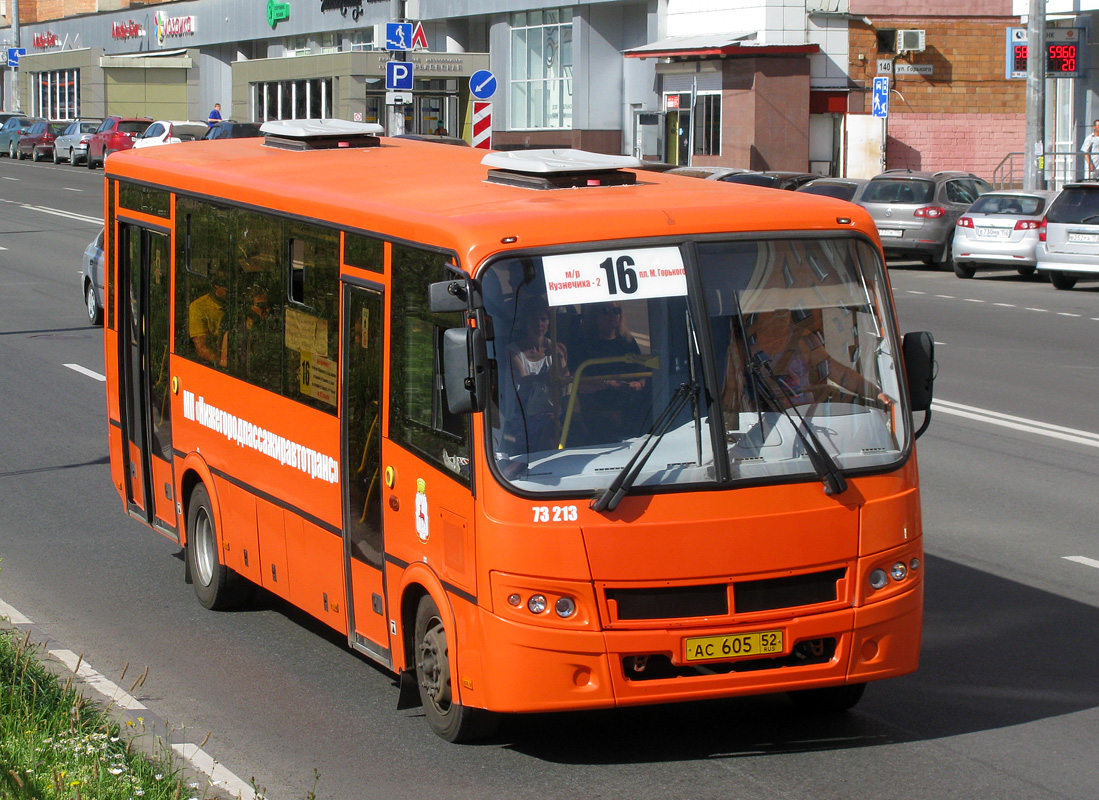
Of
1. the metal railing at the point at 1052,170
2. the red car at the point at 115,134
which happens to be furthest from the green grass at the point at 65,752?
the red car at the point at 115,134

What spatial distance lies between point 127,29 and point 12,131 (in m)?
24.8

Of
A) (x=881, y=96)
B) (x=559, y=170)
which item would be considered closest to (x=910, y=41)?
(x=881, y=96)

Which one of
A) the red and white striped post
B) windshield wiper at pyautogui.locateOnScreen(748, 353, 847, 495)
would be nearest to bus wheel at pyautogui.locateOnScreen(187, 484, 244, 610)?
windshield wiper at pyautogui.locateOnScreen(748, 353, 847, 495)

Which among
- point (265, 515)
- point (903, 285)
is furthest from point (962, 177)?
point (265, 515)

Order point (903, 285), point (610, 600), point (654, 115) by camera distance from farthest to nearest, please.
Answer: point (654, 115) < point (903, 285) < point (610, 600)

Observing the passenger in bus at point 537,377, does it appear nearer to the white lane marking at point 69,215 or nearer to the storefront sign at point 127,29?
the white lane marking at point 69,215

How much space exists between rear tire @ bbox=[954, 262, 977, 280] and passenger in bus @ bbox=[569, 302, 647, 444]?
22901 millimetres

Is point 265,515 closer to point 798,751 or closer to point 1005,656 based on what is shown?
point 798,751

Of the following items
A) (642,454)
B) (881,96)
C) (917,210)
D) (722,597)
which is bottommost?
(722,597)

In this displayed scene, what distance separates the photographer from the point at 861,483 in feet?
20.0

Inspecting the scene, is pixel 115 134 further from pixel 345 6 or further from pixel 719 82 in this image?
pixel 719 82

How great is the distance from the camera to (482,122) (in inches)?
A: 999

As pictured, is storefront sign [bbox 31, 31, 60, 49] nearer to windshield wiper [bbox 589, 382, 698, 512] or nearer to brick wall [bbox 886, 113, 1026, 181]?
brick wall [bbox 886, 113, 1026, 181]

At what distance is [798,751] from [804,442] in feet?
4.00
